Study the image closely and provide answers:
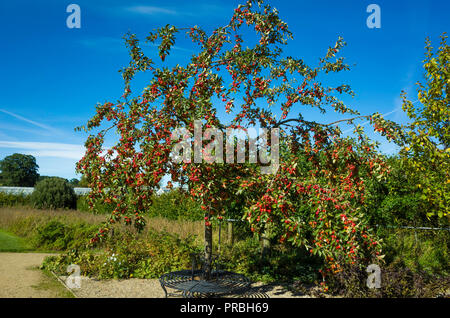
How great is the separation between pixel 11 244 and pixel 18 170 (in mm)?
58352

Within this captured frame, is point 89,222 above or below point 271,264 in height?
above

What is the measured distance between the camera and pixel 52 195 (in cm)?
1551

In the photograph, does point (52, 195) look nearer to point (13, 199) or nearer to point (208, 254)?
point (13, 199)

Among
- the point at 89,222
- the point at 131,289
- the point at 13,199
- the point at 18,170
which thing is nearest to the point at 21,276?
the point at 131,289

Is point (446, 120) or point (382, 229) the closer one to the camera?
point (446, 120)

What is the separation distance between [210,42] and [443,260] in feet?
23.9

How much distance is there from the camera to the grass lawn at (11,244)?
8697 mm

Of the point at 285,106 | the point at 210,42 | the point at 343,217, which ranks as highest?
the point at 210,42

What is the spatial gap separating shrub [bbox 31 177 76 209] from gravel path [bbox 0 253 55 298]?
25.9ft

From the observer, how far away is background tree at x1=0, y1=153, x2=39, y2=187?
5666 cm

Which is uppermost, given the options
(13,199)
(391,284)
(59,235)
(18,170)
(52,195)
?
(18,170)
